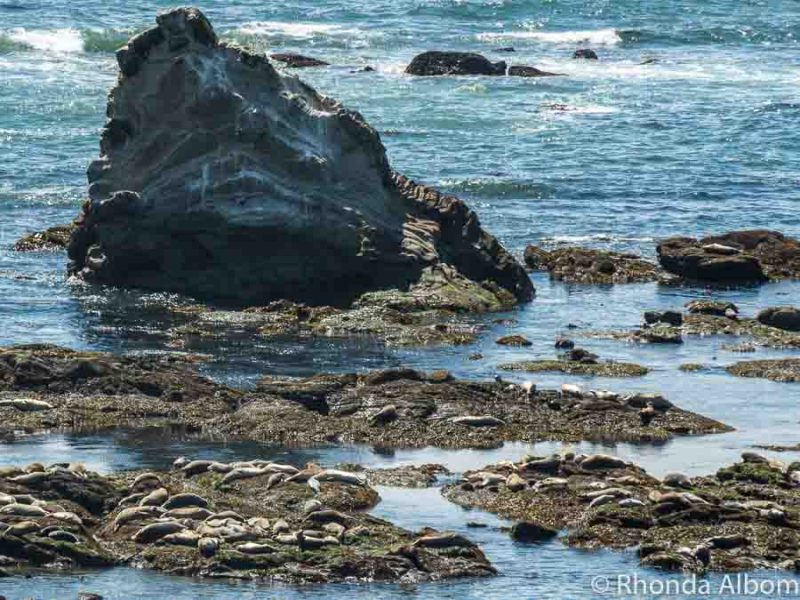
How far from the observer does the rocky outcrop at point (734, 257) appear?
33625 mm

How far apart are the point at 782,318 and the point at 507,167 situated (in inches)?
604

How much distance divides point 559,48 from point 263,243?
40520 millimetres

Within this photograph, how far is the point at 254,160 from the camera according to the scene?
31.1 metres

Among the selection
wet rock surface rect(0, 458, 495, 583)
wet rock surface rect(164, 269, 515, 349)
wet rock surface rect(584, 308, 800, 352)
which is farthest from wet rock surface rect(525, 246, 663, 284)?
wet rock surface rect(0, 458, 495, 583)

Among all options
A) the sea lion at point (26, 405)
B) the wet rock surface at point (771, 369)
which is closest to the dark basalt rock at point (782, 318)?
the wet rock surface at point (771, 369)

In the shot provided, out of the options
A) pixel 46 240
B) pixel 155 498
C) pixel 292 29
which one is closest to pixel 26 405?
pixel 155 498

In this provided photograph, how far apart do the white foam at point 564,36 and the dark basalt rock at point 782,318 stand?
41.2 metres

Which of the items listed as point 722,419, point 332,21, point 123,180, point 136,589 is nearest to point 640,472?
point 722,419

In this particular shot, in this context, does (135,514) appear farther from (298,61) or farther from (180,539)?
(298,61)

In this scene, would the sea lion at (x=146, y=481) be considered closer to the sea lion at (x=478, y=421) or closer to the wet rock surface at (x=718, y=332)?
the sea lion at (x=478, y=421)

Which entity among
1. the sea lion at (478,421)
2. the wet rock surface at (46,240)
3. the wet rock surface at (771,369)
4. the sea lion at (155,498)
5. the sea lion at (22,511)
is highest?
the sea lion at (22,511)

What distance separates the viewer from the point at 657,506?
61.5 feet

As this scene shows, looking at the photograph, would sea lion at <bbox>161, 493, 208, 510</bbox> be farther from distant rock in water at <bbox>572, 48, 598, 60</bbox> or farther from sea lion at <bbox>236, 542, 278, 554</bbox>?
distant rock in water at <bbox>572, 48, 598, 60</bbox>

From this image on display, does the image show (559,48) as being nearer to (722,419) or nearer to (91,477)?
(722,419)
